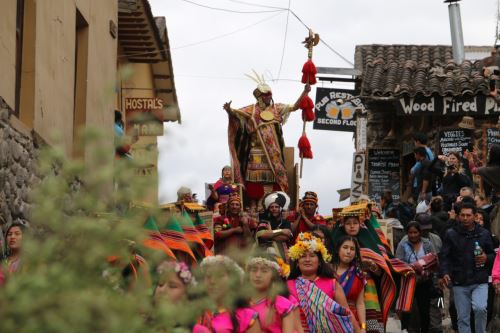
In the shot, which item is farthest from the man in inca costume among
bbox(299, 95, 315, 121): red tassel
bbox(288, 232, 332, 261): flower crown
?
bbox(288, 232, 332, 261): flower crown

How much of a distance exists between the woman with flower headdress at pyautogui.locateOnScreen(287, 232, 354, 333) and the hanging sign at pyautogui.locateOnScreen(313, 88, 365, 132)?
2409 cm

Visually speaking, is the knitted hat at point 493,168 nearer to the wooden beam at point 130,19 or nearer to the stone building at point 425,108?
the wooden beam at point 130,19

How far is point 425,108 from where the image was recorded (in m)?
27.0

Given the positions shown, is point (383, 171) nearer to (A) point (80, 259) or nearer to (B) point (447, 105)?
(B) point (447, 105)

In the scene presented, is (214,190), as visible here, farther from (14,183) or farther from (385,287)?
(14,183)

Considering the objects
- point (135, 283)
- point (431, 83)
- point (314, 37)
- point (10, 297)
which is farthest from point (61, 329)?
point (431, 83)

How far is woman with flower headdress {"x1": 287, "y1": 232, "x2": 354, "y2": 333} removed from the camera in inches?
426

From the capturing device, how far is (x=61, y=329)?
3211mm

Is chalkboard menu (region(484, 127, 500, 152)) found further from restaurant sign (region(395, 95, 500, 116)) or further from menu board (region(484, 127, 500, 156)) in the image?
restaurant sign (region(395, 95, 500, 116))

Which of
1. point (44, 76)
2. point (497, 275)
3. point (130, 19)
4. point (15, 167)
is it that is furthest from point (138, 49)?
point (497, 275)

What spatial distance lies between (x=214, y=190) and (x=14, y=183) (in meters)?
7.70

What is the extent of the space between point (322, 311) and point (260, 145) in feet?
30.7

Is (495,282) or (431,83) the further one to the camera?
(431,83)

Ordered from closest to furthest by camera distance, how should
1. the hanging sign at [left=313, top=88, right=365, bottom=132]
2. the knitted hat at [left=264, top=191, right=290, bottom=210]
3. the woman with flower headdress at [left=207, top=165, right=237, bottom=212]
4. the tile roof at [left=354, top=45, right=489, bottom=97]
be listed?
the knitted hat at [left=264, top=191, right=290, bottom=210], the woman with flower headdress at [left=207, top=165, right=237, bottom=212], the tile roof at [left=354, top=45, right=489, bottom=97], the hanging sign at [left=313, top=88, right=365, bottom=132]
